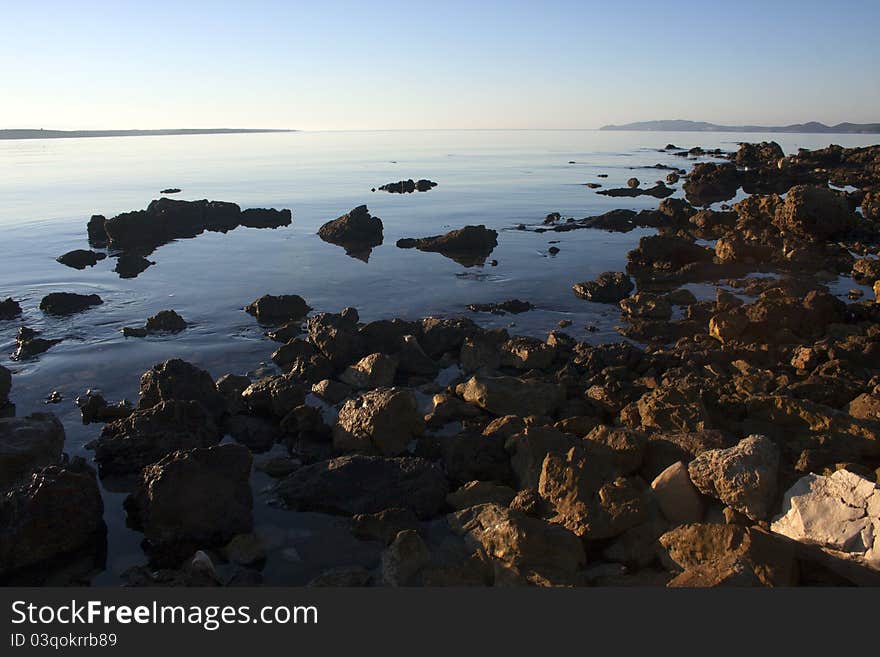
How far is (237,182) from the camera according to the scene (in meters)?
79.8

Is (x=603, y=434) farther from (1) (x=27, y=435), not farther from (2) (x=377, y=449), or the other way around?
(1) (x=27, y=435)

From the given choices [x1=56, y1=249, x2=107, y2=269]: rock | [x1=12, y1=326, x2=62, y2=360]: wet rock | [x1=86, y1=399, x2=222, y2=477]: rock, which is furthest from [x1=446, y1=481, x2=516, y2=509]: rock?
[x1=56, y1=249, x2=107, y2=269]: rock

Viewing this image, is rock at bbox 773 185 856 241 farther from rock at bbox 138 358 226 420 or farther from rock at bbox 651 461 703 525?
rock at bbox 138 358 226 420

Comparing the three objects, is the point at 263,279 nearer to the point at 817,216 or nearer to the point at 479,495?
the point at 479,495

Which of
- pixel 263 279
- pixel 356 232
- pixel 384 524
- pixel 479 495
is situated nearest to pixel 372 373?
pixel 479 495

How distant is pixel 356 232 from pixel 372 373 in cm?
2492

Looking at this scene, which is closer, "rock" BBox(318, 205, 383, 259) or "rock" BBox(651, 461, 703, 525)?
"rock" BBox(651, 461, 703, 525)

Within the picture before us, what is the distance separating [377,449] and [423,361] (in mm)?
4756

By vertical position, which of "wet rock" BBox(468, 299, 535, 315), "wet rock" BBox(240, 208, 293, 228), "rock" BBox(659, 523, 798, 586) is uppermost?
"wet rock" BBox(240, 208, 293, 228)

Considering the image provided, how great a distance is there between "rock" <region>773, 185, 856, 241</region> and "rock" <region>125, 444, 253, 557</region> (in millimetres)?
31869

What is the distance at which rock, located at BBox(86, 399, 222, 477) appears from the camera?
36.0 feet

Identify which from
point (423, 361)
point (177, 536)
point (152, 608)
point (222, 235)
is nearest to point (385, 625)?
point (152, 608)

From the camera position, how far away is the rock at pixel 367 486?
959 centimetres

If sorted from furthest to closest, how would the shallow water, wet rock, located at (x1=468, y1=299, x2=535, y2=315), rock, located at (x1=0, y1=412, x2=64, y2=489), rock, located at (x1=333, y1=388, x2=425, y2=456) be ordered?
wet rock, located at (x1=468, y1=299, x2=535, y2=315), the shallow water, rock, located at (x1=333, y1=388, x2=425, y2=456), rock, located at (x1=0, y1=412, x2=64, y2=489)
